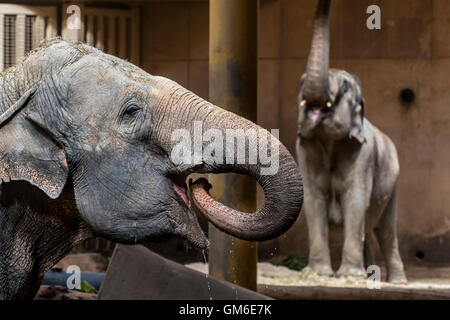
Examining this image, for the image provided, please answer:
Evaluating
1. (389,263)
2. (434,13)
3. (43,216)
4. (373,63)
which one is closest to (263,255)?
(389,263)

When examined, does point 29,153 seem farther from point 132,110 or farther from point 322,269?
point 322,269

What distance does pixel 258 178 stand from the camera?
2.56 metres

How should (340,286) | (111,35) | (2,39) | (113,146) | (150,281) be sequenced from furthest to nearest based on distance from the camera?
(111,35) → (2,39) → (340,286) → (113,146) → (150,281)

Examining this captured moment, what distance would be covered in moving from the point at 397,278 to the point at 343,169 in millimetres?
1084

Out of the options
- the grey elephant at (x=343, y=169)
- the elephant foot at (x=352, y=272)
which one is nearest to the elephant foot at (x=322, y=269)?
the grey elephant at (x=343, y=169)

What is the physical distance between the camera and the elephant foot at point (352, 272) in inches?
321

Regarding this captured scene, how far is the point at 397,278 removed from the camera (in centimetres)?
892

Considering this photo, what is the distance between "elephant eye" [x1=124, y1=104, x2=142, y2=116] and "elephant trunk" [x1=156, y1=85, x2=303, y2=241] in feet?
0.21

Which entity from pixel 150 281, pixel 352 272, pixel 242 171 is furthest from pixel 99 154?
pixel 352 272

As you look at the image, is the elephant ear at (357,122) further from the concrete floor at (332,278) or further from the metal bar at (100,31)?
the metal bar at (100,31)

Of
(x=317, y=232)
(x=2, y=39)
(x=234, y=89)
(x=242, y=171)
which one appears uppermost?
(x=2, y=39)

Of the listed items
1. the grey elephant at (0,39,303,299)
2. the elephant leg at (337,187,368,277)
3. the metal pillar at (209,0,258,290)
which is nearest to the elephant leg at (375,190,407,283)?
the elephant leg at (337,187,368,277)

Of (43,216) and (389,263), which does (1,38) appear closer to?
(389,263)
